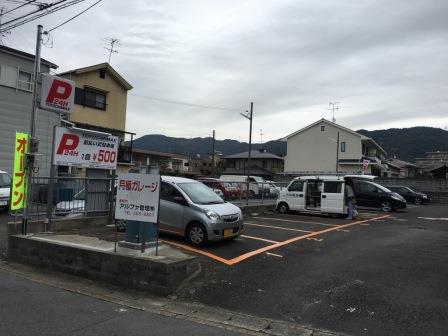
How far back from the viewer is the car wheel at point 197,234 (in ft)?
32.6

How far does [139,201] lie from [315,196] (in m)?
12.0

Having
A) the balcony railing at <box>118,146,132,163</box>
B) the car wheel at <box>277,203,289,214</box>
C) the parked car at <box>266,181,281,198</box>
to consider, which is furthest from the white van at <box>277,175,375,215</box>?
the balcony railing at <box>118,146,132,163</box>

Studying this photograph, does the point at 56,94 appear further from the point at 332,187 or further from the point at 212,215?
the point at 332,187

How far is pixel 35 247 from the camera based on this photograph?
866 centimetres

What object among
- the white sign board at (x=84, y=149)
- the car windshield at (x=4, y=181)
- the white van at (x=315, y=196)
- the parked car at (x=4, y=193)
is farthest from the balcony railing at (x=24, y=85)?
the white van at (x=315, y=196)

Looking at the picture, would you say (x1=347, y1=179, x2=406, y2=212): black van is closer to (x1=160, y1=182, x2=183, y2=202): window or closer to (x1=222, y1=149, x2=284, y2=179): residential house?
(x1=160, y1=182, x2=183, y2=202): window

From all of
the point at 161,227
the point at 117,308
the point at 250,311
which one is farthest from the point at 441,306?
the point at 161,227

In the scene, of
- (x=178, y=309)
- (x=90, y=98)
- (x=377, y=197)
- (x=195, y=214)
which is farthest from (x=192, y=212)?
(x=90, y=98)

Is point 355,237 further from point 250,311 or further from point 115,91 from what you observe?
point 115,91

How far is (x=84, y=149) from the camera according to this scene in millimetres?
10320

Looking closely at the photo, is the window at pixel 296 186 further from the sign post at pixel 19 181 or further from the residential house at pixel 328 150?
the residential house at pixel 328 150

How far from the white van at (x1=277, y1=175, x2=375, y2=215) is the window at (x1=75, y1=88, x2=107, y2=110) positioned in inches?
708

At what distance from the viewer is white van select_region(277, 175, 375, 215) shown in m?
17.7

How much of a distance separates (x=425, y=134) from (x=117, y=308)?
10817 cm
